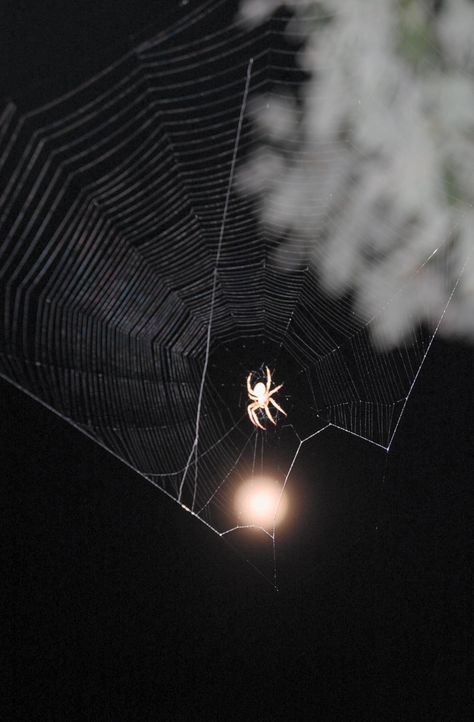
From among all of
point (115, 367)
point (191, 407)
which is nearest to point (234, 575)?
point (191, 407)

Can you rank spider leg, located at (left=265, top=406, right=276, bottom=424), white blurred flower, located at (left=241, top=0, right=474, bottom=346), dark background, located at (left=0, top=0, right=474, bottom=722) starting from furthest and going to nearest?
spider leg, located at (left=265, top=406, right=276, bottom=424)
dark background, located at (left=0, top=0, right=474, bottom=722)
white blurred flower, located at (left=241, top=0, right=474, bottom=346)

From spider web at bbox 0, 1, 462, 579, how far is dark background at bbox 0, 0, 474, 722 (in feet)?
0.22

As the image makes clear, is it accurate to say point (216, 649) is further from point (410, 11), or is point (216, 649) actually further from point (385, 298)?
point (410, 11)

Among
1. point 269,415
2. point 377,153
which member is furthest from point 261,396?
point 377,153

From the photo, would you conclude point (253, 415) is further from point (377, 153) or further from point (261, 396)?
point (377, 153)

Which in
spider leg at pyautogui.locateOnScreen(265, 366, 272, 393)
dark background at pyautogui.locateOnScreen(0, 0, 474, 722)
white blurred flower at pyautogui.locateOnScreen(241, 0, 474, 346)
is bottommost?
dark background at pyautogui.locateOnScreen(0, 0, 474, 722)

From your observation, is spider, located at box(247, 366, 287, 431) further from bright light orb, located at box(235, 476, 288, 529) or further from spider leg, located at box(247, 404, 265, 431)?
bright light orb, located at box(235, 476, 288, 529)

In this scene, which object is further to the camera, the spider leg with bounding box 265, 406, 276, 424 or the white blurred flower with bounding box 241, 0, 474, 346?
the spider leg with bounding box 265, 406, 276, 424

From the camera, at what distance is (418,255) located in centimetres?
97

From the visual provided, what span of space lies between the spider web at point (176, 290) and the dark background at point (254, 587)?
68mm

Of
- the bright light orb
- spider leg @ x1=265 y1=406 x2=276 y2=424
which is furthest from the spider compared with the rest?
the bright light orb

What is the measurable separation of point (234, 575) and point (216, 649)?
136 mm

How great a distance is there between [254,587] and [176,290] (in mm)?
582

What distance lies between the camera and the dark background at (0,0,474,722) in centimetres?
97
